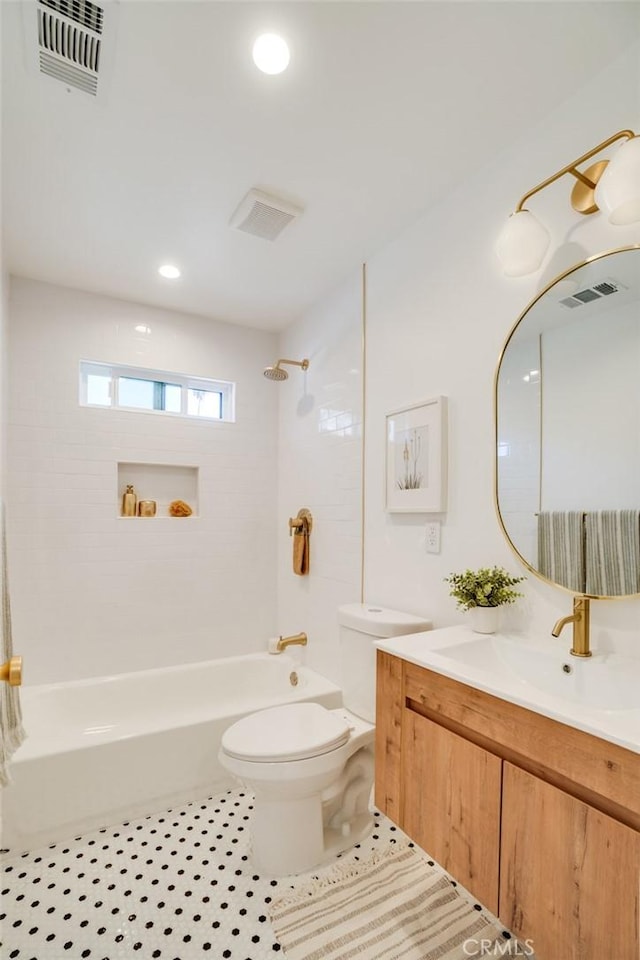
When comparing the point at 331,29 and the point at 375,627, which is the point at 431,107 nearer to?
the point at 331,29

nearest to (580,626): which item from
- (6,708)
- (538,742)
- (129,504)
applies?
(538,742)

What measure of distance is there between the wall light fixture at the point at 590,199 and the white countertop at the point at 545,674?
114 cm

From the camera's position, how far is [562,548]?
1395 millimetres

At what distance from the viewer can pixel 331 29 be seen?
1.24 m

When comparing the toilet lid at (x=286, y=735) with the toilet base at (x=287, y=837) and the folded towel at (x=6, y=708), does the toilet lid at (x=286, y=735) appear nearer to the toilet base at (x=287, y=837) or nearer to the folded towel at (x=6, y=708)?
the toilet base at (x=287, y=837)

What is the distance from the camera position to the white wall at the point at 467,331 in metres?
1.37

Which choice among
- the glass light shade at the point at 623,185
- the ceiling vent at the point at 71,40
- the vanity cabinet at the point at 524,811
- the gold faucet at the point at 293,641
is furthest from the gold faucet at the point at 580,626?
the ceiling vent at the point at 71,40

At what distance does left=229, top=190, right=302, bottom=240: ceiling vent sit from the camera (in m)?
1.90

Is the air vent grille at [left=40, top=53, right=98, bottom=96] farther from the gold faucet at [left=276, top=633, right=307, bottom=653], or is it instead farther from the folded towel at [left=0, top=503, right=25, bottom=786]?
the gold faucet at [left=276, top=633, right=307, bottom=653]

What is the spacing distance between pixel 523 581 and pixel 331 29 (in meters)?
1.68

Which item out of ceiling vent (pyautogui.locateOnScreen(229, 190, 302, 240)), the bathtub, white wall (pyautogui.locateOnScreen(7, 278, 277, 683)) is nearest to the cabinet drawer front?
the bathtub

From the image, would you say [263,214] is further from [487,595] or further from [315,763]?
[315,763]

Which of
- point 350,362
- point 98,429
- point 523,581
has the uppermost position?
point 350,362

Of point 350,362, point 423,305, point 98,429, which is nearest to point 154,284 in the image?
point 98,429
